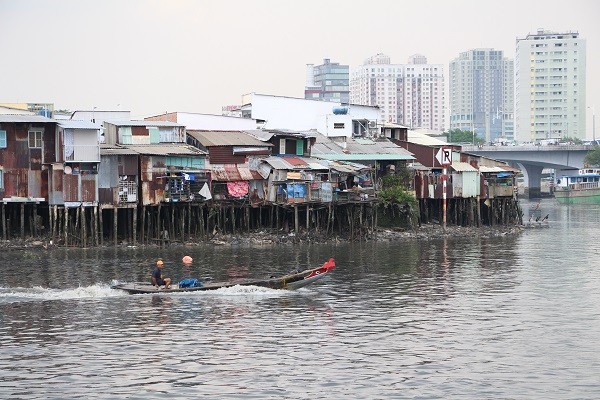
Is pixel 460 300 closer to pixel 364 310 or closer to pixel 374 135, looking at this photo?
pixel 364 310

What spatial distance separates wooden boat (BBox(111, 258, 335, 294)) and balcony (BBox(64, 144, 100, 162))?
16389mm

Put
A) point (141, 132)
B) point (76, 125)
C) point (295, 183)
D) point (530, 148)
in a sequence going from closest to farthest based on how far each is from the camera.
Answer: point (76, 125)
point (141, 132)
point (295, 183)
point (530, 148)

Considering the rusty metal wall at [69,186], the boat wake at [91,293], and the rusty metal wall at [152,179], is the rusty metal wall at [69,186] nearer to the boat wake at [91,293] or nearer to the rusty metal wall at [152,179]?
the rusty metal wall at [152,179]

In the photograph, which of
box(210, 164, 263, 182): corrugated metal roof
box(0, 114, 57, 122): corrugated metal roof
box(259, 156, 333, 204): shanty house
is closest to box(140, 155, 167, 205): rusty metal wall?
box(210, 164, 263, 182): corrugated metal roof

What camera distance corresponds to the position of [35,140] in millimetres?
57938

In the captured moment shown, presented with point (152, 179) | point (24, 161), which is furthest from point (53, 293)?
point (152, 179)

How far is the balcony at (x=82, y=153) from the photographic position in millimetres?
56812

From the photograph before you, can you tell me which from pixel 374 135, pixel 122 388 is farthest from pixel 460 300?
pixel 374 135

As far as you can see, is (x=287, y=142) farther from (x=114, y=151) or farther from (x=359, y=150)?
(x=114, y=151)

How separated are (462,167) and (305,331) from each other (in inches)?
1784

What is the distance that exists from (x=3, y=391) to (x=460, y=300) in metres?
20.2

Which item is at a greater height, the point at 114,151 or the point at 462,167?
the point at 114,151

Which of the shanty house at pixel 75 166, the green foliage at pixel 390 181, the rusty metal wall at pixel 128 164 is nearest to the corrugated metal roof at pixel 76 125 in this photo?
the shanty house at pixel 75 166

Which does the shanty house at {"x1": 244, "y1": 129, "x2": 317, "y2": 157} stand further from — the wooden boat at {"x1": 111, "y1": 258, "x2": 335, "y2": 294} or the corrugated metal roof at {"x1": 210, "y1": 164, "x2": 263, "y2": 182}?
the wooden boat at {"x1": 111, "y1": 258, "x2": 335, "y2": 294}
